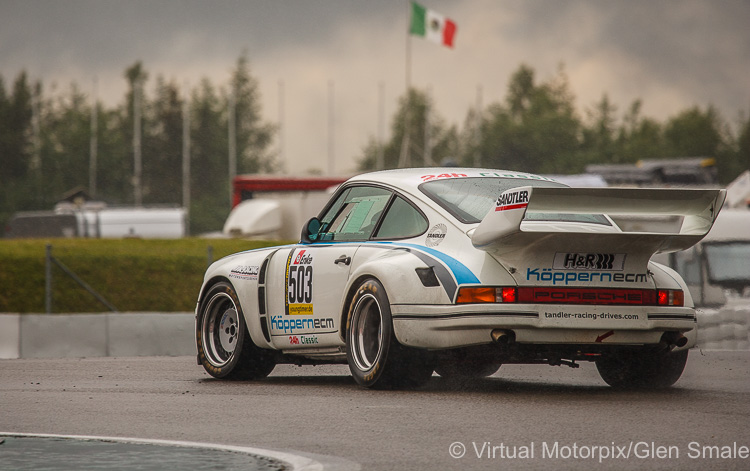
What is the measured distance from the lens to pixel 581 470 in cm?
516

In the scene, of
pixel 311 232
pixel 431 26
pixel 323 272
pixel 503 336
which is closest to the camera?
pixel 503 336

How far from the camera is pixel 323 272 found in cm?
902

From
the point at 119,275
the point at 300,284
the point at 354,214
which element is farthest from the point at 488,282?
the point at 119,275

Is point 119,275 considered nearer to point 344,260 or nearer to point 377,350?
point 344,260

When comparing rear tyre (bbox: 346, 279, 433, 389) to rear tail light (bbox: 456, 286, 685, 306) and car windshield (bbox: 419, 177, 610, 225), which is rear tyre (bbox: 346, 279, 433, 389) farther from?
car windshield (bbox: 419, 177, 610, 225)

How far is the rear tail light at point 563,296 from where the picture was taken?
780cm

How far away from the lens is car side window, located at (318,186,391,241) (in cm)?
910

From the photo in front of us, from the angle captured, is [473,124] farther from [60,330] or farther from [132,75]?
[60,330]

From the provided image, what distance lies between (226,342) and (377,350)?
1936mm

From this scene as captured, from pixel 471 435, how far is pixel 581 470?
107 centimetres

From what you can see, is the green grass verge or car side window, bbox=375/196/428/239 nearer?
car side window, bbox=375/196/428/239

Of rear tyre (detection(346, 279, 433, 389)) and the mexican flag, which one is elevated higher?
the mexican flag

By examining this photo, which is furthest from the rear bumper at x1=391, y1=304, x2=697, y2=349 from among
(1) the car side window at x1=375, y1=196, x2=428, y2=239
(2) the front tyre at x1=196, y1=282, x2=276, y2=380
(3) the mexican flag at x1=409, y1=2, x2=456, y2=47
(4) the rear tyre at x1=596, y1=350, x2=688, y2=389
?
(3) the mexican flag at x1=409, y1=2, x2=456, y2=47

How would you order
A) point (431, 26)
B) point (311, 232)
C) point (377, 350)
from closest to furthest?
point (377, 350) < point (311, 232) < point (431, 26)
